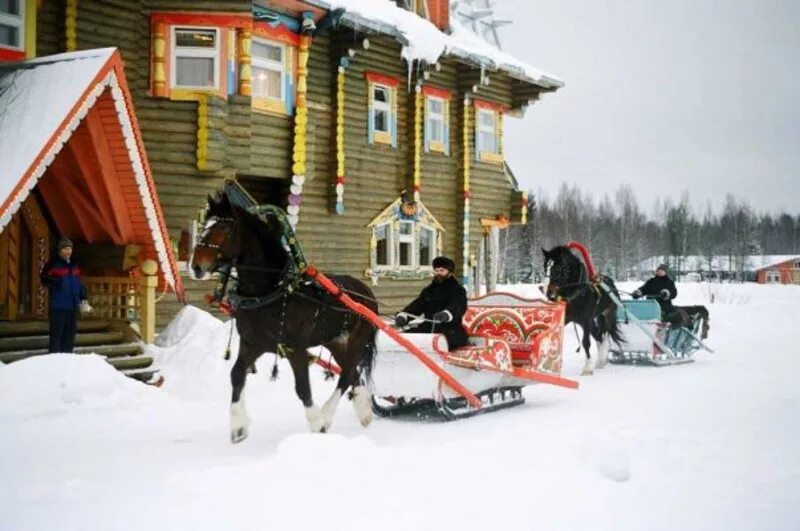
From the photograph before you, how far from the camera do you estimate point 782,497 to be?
570 centimetres

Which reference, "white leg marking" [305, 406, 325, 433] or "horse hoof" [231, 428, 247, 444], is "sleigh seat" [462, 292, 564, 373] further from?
"horse hoof" [231, 428, 247, 444]

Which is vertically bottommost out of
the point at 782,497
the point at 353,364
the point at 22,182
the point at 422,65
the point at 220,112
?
the point at 782,497

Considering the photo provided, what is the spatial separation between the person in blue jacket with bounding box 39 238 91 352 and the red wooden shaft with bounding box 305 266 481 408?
12.1 feet

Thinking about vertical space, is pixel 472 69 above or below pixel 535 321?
above

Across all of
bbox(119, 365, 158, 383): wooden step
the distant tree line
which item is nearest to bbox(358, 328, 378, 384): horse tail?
bbox(119, 365, 158, 383): wooden step

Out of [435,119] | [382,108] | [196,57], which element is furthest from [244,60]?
[435,119]

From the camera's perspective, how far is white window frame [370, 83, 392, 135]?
1878 centimetres

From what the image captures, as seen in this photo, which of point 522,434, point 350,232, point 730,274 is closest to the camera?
point 522,434

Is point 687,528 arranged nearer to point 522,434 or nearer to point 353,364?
point 522,434

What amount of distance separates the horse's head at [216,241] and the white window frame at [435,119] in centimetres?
1374

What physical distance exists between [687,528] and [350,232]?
45.5 feet

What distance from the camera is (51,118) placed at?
8992mm

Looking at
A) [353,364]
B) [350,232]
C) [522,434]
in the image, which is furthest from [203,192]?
[522,434]

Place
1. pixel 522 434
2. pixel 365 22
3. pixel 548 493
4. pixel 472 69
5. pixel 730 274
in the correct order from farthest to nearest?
1. pixel 730 274
2. pixel 472 69
3. pixel 365 22
4. pixel 522 434
5. pixel 548 493
